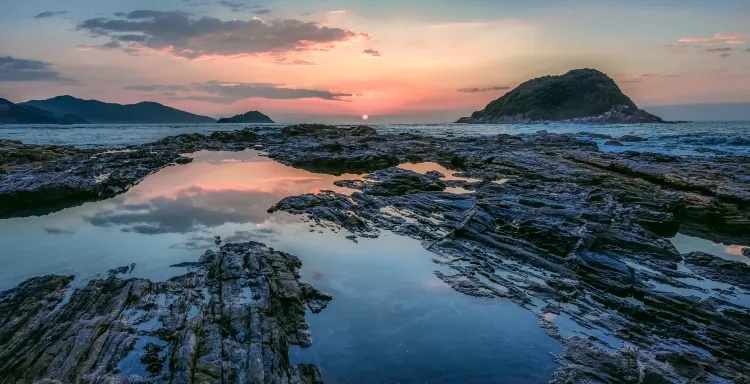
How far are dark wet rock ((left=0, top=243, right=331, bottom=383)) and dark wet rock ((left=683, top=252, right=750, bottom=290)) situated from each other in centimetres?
1196

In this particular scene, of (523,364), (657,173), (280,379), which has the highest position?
(657,173)

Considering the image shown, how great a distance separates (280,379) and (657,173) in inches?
1046

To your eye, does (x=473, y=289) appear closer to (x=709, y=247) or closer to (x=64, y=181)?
(x=709, y=247)

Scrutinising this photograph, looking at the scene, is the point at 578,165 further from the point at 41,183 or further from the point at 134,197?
the point at 41,183

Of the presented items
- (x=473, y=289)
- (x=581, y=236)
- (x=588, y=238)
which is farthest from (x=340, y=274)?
(x=588, y=238)

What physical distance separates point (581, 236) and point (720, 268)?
13.0ft

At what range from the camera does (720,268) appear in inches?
459

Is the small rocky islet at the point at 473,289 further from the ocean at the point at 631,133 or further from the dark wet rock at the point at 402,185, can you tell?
the ocean at the point at 631,133

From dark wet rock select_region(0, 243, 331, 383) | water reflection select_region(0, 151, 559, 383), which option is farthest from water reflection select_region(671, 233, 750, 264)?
dark wet rock select_region(0, 243, 331, 383)

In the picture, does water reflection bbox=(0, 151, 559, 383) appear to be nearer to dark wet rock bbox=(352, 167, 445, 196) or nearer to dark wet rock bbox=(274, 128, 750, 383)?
dark wet rock bbox=(274, 128, 750, 383)

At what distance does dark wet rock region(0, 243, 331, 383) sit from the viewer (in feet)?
21.1

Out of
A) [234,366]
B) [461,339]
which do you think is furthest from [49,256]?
[461,339]

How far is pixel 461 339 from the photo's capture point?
812 cm

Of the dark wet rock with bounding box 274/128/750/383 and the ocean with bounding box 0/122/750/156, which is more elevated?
the ocean with bounding box 0/122/750/156
